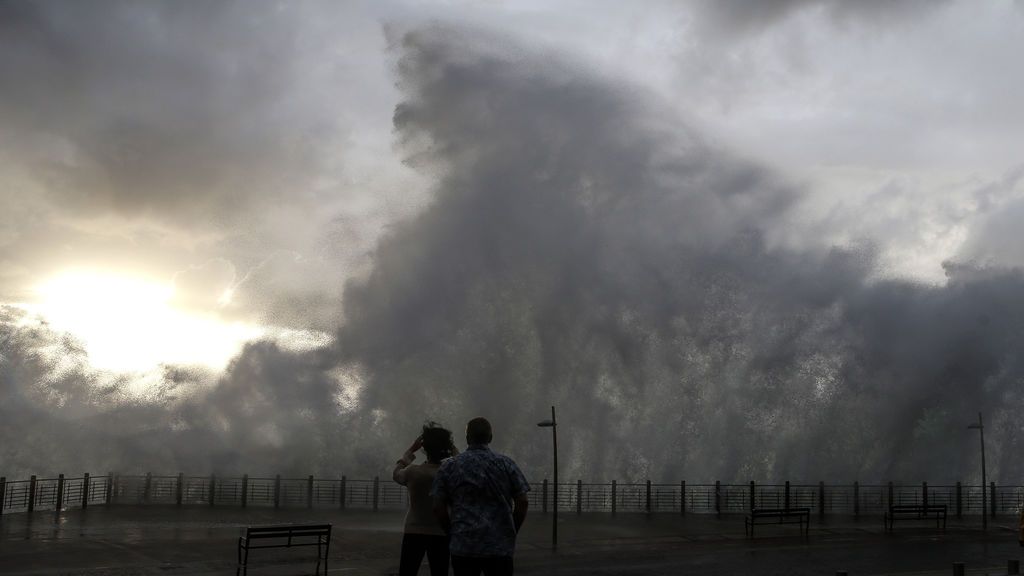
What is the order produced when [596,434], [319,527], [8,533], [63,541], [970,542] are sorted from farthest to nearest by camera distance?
[596,434] → [970,542] → [8,533] → [63,541] → [319,527]

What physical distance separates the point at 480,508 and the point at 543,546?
46.5ft

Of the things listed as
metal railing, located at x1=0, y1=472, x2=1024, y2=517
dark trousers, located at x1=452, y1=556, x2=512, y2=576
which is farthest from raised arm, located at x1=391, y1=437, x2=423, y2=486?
metal railing, located at x1=0, y1=472, x2=1024, y2=517

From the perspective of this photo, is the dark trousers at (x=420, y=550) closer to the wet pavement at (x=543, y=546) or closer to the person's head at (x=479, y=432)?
the person's head at (x=479, y=432)

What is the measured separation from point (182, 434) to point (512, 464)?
4364cm

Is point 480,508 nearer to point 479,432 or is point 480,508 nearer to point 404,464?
point 479,432

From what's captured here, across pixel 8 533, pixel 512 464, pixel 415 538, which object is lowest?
pixel 8 533

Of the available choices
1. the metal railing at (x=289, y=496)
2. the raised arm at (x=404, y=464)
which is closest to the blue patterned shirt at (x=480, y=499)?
the raised arm at (x=404, y=464)

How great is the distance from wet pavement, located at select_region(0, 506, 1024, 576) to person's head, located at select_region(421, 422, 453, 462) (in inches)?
309

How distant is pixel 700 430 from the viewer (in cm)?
4428

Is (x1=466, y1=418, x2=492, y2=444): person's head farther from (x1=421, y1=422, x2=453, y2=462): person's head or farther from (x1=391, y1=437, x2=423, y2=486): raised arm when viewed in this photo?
(x1=391, y1=437, x2=423, y2=486): raised arm

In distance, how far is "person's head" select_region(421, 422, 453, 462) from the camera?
720 cm

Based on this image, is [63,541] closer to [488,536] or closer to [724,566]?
[724,566]

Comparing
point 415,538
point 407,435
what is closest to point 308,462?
point 407,435

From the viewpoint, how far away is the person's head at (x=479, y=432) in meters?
6.04
